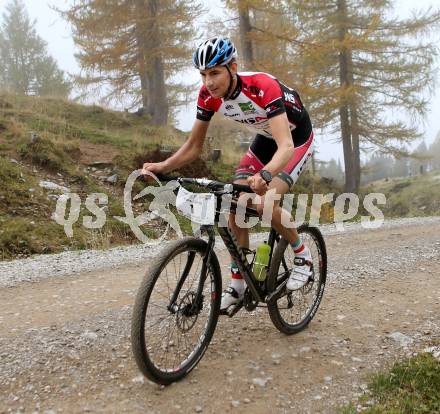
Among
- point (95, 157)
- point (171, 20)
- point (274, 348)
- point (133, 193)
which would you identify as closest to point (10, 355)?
point (274, 348)

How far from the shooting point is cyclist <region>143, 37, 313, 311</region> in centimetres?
368

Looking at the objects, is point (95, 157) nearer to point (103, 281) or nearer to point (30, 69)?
point (103, 281)

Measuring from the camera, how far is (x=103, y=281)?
6.53 metres

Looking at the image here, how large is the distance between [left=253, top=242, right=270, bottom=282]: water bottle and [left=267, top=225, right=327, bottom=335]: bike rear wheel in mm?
78

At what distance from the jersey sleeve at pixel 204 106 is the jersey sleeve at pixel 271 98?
21.6 inches

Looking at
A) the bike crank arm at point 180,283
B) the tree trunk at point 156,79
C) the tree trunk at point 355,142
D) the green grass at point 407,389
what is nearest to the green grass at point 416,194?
the tree trunk at point 355,142

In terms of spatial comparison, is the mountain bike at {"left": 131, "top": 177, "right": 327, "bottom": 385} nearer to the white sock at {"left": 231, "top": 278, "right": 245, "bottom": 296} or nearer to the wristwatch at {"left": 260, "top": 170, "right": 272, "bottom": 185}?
the white sock at {"left": 231, "top": 278, "right": 245, "bottom": 296}

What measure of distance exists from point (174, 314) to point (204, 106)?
201 cm

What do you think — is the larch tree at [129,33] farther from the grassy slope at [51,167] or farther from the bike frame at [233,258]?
the bike frame at [233,258]

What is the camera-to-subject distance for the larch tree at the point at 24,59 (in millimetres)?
35037

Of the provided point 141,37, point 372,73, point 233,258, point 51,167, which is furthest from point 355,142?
point 233,258

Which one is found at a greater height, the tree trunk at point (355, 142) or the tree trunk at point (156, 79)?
the tree trunk at point (156, 79)

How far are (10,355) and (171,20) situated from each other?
15169mm

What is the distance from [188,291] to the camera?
11.7 ft
